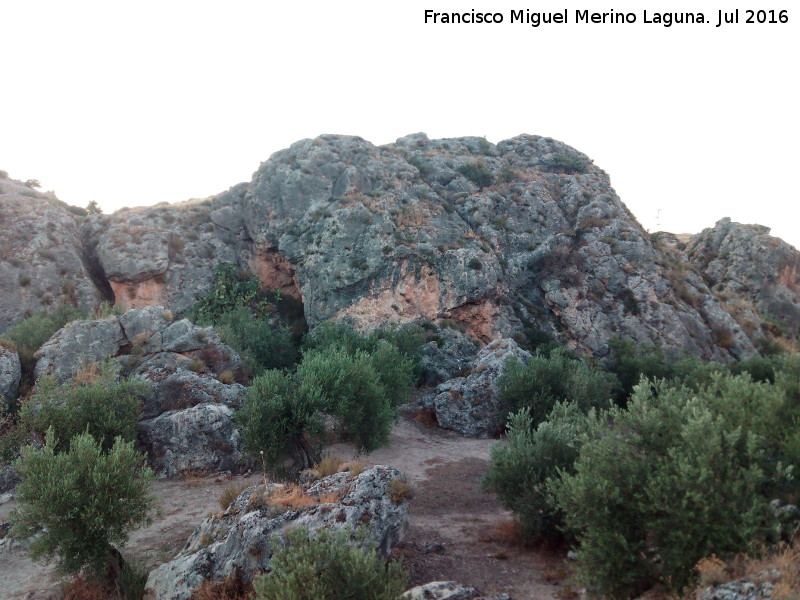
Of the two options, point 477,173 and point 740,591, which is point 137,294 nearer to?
point 477,173

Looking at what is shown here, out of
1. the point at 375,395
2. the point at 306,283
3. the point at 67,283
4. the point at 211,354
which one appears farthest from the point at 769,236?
the point at 67,283

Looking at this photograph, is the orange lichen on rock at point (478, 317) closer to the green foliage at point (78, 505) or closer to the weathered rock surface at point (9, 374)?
the weathered rock surface at point (9, 374)

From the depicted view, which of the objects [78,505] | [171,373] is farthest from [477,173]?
[78,505]

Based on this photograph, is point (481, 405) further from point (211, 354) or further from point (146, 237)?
point (146, 237)

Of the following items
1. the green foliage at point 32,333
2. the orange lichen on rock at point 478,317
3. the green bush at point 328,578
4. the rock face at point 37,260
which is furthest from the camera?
the orange lichen on rock at point 478,317

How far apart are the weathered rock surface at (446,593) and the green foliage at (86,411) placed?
10313mm

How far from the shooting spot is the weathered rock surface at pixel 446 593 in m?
7.78

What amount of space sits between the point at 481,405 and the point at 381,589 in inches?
699

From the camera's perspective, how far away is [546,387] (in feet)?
71.7

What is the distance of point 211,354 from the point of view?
22.2m

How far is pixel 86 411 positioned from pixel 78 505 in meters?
6.93

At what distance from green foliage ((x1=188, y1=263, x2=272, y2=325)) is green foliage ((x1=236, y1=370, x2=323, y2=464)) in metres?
17.9

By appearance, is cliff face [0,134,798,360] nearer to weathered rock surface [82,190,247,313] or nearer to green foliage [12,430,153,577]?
weathered rock surface [82,190,247,313]

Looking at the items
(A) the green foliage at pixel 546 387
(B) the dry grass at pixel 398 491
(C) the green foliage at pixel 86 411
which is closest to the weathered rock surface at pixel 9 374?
(C) the green foliage at pixel 86 411
